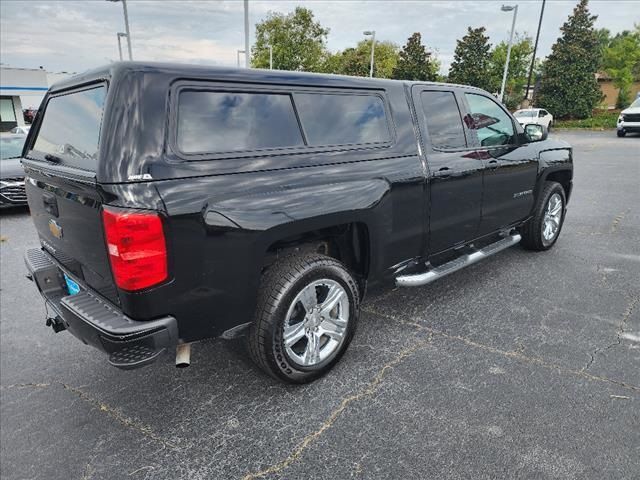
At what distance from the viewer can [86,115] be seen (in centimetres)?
245

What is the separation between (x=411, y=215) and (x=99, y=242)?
2.09 metres

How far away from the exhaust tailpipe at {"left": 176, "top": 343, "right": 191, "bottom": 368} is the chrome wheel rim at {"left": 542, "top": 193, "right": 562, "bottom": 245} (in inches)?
172

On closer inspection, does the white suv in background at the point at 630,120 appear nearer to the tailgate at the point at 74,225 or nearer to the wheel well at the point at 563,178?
the wheel well at the point at 563,178

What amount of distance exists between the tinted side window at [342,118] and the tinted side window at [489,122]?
1.23m

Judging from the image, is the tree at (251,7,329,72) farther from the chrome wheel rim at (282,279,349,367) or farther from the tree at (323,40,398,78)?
the chrome wheel rim at (282,279,349,367)

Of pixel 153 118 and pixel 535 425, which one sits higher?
pixel 153 118

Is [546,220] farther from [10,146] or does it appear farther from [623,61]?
[623,61]

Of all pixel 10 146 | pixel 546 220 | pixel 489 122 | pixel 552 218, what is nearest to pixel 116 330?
pixel 489 122

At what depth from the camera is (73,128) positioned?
2615 millimetres

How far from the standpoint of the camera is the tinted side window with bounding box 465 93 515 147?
4.02 meters

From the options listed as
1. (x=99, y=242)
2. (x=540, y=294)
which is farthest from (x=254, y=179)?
(x=540, y=294)

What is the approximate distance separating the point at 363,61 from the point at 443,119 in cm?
4732

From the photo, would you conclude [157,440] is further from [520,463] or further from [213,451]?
[520,463]

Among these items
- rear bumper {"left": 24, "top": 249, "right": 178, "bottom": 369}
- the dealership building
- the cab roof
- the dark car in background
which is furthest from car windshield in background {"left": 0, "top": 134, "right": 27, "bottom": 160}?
the dealership building
